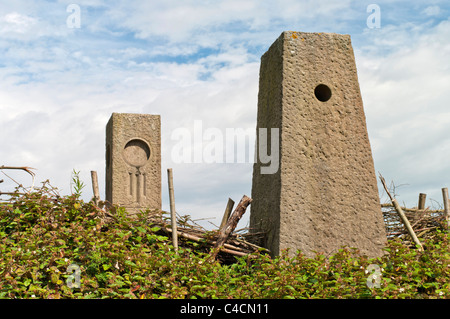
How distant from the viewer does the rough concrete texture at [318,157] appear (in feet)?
21.1

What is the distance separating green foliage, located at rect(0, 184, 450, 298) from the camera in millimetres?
5266

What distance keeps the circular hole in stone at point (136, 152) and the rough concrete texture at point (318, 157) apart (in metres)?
3.21

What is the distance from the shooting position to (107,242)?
230 inches

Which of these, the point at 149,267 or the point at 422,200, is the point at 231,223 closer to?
the point at 149,267

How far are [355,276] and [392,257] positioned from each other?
834mm

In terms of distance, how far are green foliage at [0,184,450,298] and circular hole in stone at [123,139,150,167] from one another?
9.49ft

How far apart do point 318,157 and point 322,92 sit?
0.96 meters

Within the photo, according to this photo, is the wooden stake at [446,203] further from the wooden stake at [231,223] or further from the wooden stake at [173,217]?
the wooden stake at [173,217]

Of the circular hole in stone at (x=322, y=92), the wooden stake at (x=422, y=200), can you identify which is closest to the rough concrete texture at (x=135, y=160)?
the circular hole in stone at (x=322, y=92)

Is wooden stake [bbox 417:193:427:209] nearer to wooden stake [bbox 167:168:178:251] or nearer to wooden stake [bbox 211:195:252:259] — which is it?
wooden stake [bbox 211:195:252:259]

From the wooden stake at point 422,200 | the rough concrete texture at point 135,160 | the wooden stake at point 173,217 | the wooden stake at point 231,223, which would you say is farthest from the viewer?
the rough concrete texture at point 135,160

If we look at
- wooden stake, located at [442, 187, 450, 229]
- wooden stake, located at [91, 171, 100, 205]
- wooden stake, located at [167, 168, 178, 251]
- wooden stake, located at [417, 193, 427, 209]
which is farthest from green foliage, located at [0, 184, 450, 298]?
wooden stake, located at [417, 193, 427, 209]
